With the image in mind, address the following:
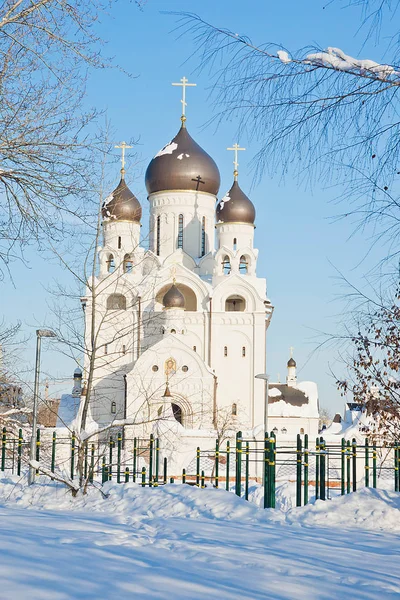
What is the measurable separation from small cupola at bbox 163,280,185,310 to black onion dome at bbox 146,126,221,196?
22.4 feet

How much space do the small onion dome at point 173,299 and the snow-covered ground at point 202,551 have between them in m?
30.8

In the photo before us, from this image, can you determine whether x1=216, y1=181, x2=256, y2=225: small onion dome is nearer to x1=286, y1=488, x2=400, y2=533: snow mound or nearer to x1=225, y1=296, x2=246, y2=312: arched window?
x1=225, y1=296, x2=246, y2=312: arched window

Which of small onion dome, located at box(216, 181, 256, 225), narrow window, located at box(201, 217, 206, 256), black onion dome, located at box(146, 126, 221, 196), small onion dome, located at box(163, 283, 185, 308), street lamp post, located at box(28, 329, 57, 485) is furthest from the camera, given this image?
narrow window, located at box(201, 217, 206, 256)

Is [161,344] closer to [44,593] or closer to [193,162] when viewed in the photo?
[193,162]

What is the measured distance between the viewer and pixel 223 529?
7418 mm

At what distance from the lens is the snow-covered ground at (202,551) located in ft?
15.0

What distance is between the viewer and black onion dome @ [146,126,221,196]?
1766 inches

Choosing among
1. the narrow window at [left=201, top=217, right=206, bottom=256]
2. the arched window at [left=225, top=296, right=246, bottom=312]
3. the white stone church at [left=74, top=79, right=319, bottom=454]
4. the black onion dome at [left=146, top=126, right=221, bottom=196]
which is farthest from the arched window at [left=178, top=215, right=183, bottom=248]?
the arched window at [left=225, top=296, right=246, bottom=312]

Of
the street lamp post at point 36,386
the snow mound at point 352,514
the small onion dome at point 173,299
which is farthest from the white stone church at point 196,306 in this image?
the snow mound at point 352,514

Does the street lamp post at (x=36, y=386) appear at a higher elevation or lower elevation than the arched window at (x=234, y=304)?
lower

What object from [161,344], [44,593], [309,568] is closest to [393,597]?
[309,568]

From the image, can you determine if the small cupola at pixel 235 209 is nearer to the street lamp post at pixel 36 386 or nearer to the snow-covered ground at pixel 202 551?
the street lamp post at pixel 36 386

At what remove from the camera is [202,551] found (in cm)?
580

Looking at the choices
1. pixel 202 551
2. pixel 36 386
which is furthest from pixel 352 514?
pixel 36 386
